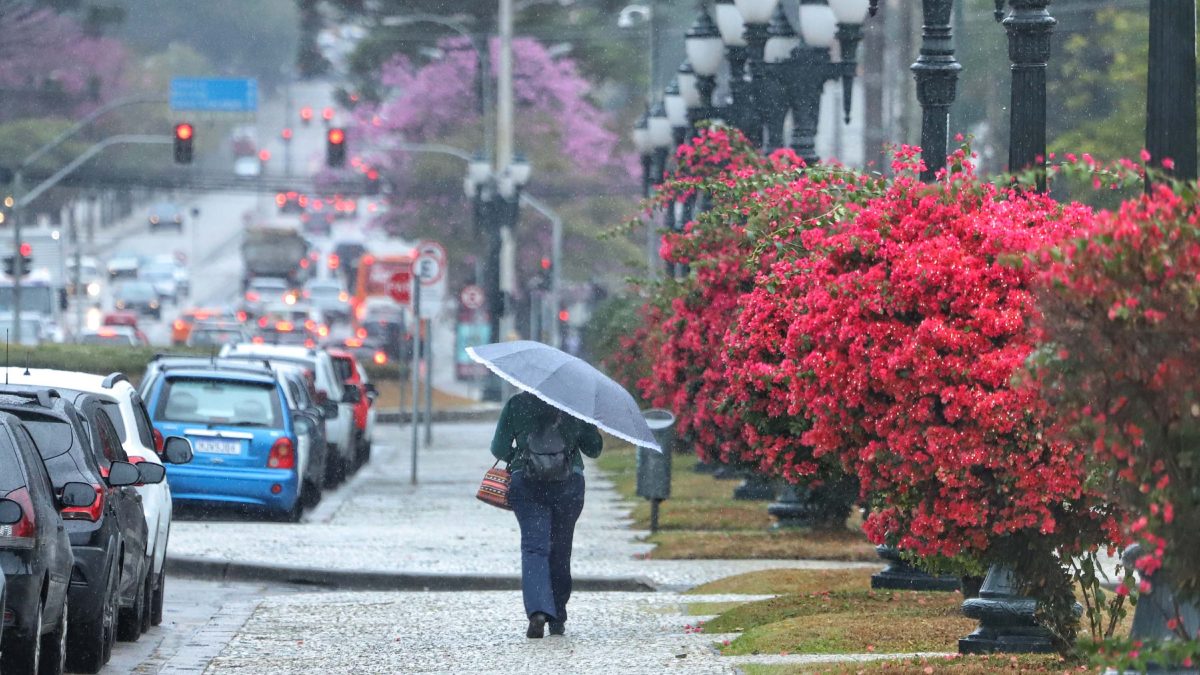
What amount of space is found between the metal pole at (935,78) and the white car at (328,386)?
14689 mm

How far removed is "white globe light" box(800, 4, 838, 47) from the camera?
18.2 metres

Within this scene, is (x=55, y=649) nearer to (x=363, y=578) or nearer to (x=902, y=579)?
(x=902, y=579)

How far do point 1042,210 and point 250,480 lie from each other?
12423 millimetres

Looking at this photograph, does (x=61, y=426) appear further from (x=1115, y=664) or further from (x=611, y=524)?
(x=611, y=524)

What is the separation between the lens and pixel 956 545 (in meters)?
10.5

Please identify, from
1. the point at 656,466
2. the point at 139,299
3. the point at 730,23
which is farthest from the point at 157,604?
the point at 139,299

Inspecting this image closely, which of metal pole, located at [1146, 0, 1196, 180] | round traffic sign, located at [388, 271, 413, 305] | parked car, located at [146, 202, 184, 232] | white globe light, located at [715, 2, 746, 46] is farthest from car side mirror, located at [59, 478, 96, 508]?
parked car, located at [146, 202, 184, 232]

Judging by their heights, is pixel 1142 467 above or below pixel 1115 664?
above

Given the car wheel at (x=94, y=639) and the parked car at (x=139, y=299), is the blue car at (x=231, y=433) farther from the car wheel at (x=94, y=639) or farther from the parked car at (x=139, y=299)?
the parked car at (x=139, y=299)

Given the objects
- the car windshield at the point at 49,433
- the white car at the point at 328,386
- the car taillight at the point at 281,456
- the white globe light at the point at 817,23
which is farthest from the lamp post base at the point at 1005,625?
the white car at the point at 328,386

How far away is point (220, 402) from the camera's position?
22.1 meters

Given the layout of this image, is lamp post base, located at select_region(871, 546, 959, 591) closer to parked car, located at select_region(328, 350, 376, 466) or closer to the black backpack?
the black backpack

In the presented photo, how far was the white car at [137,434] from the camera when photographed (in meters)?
13.4

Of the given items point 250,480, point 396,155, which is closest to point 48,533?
point 250,480
